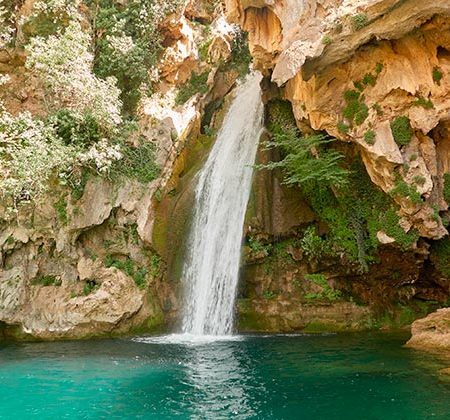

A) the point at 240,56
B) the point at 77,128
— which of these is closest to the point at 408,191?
the point at 77,128

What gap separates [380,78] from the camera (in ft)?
47.7

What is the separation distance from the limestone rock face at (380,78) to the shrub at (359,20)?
1.0 inches

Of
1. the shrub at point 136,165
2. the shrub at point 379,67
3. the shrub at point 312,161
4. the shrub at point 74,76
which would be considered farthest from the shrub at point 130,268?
the shrub at point 379,67

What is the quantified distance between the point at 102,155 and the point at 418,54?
11.2 metres

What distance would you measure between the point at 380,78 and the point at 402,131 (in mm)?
1680

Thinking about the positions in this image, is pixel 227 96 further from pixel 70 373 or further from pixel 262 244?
pixel 70 373

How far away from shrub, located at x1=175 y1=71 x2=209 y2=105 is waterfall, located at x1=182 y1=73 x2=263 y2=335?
2.75 metres

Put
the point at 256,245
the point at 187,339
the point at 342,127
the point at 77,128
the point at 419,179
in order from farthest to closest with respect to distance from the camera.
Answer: the point at 77,128 < the point at 256,245 < the point at 187,339 < the point at 342,127 < the point at 419,179

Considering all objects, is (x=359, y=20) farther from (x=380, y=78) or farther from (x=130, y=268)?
(x=130, y=268)

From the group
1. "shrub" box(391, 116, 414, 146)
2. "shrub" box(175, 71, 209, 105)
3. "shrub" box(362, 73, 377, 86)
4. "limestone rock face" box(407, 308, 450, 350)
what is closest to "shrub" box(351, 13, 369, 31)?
"shrub" box(362, 73, 377, 86)

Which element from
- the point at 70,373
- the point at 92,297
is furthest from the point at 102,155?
the point at 70,373

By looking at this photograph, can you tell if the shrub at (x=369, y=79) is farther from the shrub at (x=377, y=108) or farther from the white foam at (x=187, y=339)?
the white foam at (x=187, y=339)

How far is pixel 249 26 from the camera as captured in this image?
17.1 m

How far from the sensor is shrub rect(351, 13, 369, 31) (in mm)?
12766
